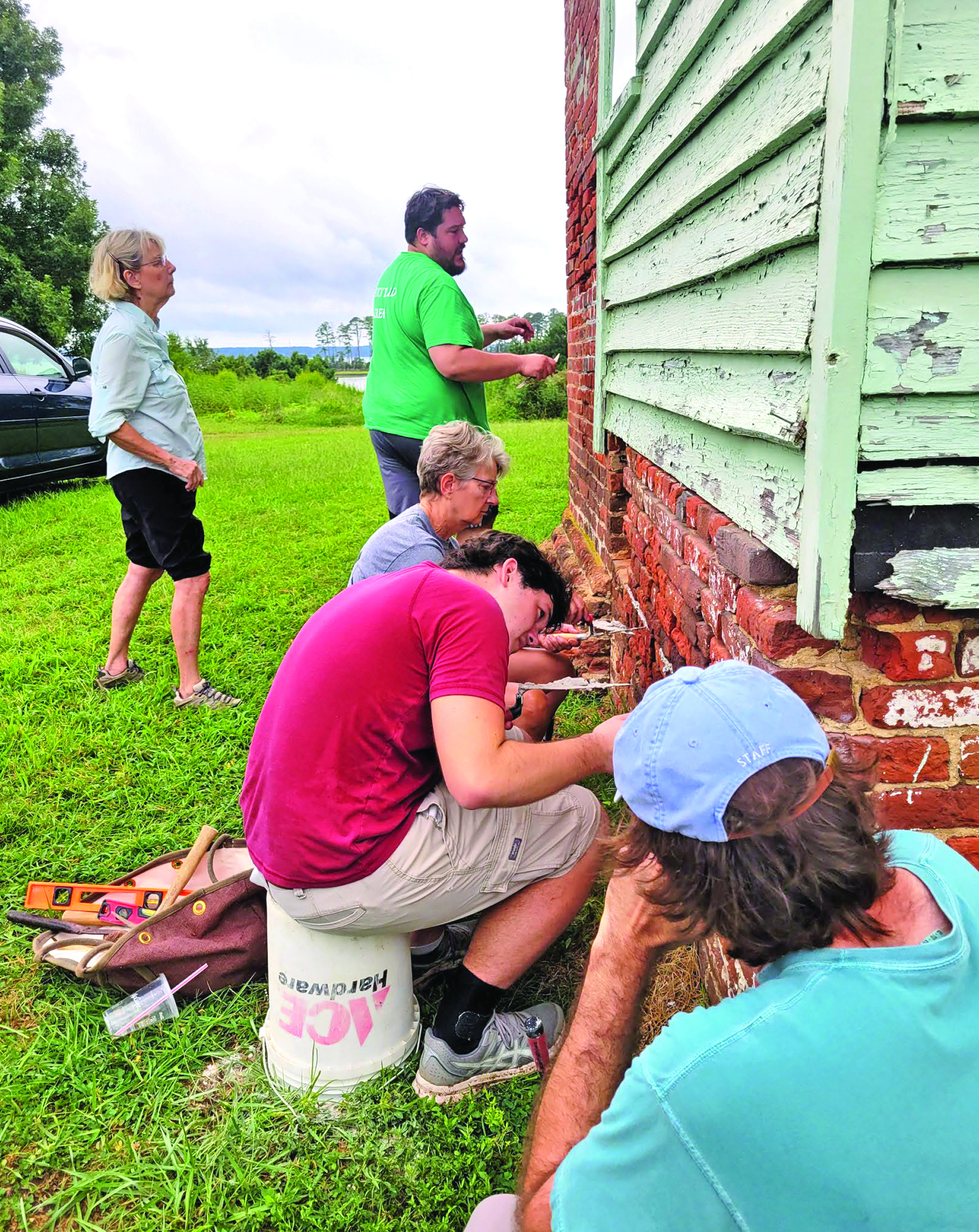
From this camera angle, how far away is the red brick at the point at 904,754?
154 cm

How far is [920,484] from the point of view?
4.57 feet

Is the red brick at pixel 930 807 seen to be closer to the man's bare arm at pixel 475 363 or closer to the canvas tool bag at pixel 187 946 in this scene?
the canvas tool bag at pixel 187 946

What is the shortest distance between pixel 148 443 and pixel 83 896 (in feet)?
6.72

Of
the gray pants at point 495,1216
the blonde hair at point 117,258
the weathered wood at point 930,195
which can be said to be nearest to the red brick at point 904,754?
the weathered wood at point 930,195

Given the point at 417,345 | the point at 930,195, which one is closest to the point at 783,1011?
the point at 930,195

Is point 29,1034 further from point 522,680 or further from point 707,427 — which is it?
point 707,427

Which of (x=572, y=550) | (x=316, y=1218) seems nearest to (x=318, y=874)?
(x=316, y=1218)

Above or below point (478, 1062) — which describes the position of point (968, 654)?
above

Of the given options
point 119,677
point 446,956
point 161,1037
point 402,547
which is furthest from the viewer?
point 119,677

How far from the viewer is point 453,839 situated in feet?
6.44

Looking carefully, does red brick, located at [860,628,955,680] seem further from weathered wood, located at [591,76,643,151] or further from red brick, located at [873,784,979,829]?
weathered wood, located at [591,76,643,151]

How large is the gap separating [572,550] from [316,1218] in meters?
3.89

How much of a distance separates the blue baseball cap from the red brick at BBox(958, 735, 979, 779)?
63 centimetres

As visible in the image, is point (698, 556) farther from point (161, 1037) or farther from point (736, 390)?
point (161, 1037)
